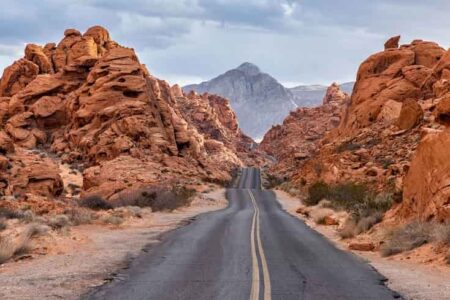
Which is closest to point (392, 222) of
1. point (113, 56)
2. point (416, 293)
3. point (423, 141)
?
point (423, 141)

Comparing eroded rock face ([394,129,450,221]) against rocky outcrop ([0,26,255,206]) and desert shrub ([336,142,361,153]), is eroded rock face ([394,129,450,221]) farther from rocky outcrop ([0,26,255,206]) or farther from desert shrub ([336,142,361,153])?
desert shrub ([336,142,361,153])

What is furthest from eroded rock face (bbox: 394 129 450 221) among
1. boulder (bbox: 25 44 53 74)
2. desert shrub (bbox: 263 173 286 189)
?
boulder (bbox: 25 44 53 74)

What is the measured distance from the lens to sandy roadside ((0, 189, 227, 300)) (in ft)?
34.6

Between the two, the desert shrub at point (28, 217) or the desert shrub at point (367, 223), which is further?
the desert shrub at point (367, 223)

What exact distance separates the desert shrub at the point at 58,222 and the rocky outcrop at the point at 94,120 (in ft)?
65.4

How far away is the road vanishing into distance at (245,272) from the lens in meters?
10.4

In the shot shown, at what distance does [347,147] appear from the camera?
50.7m

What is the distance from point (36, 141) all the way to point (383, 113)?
1737 inches

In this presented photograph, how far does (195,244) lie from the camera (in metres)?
18.4

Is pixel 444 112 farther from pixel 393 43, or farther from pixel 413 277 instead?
pixel 393 43

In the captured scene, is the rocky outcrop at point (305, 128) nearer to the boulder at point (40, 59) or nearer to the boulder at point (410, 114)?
the boulder at point (40, 59)

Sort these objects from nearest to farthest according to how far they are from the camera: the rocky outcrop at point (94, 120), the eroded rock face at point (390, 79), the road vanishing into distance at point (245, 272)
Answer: the road vanishing into distance at point (245, 272) → the rocky outcrop at point (94, 120) → the eroded rock face at point (390, 79)

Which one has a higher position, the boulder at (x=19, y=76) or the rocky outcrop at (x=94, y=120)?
the boulder at (x=19, y=76)

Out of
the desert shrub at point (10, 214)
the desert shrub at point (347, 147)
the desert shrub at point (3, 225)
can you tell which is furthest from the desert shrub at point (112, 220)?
the desert shrub at point (347, 147)
